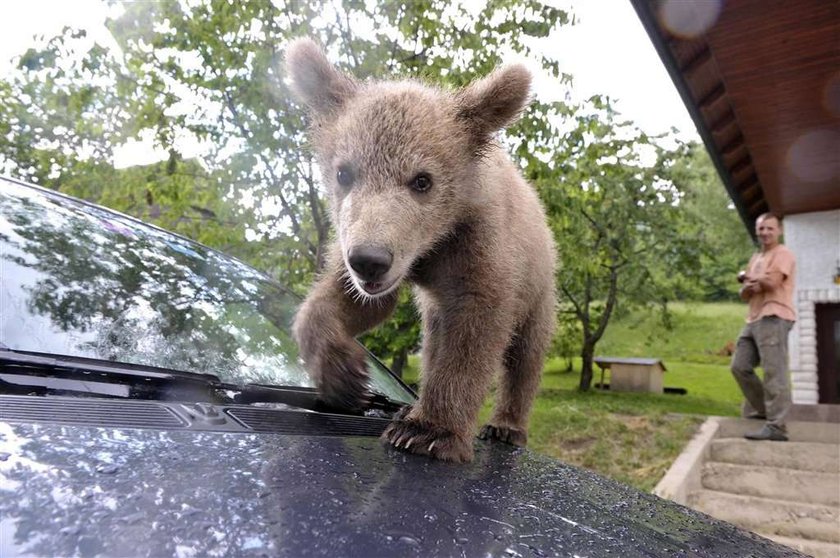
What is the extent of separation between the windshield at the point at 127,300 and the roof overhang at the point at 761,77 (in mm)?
3877

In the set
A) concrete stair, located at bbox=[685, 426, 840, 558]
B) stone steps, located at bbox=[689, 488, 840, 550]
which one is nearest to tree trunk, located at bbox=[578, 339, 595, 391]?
concrete stair, located at bbox=[685, 426, 840, 558]

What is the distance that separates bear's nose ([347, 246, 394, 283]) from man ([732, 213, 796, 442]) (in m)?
7.14

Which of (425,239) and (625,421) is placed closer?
(425,239)

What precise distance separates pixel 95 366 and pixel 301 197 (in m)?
5.17

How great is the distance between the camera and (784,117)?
23.4ft

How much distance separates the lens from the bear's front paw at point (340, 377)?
2432mm

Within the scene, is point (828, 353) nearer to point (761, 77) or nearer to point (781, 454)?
point (781, 454)

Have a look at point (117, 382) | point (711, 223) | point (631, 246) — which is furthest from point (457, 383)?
point (711, 223)

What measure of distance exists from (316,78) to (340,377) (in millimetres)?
1544

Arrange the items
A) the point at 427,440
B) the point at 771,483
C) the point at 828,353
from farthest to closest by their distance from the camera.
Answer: the point at 828,353 < the point at 771,483 < the point at 427,440

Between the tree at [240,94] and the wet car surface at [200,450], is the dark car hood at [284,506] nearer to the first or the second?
the wet car surface at [200,450]

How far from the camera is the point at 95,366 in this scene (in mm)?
1986

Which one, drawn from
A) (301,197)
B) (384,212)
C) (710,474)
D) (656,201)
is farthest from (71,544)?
(656,201)

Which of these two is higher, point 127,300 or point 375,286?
point 375,286
